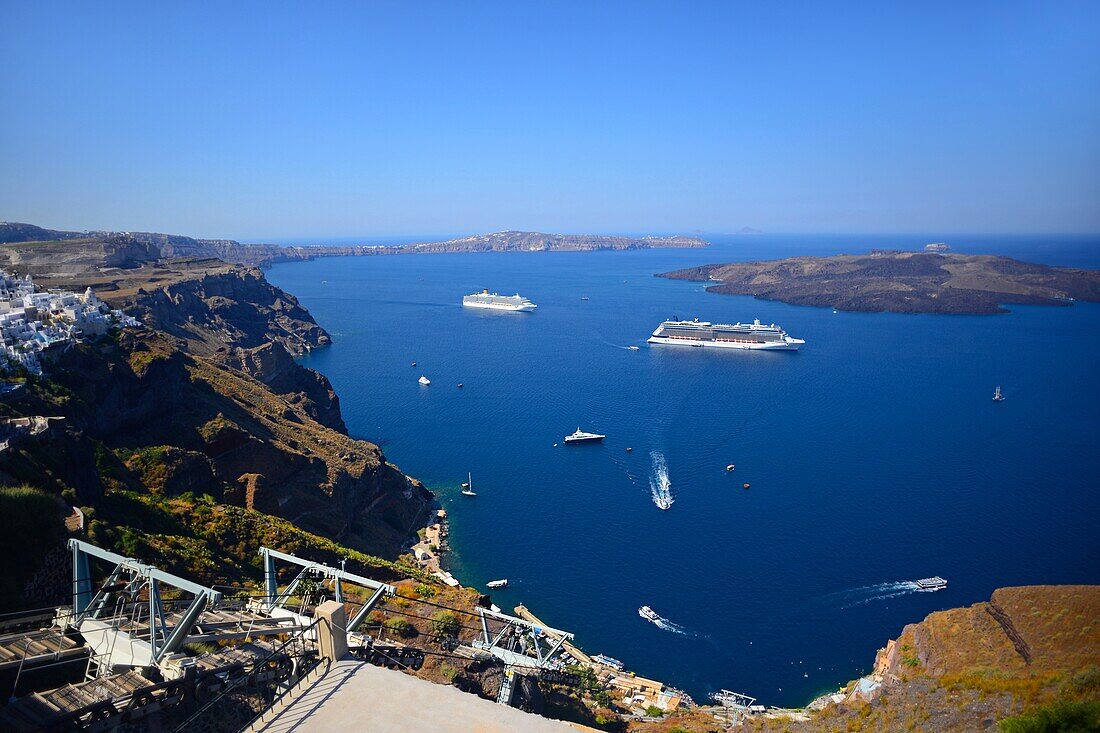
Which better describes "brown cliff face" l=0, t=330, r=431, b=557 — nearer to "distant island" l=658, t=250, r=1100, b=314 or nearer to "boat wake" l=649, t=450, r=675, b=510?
"boat wake" l=649, t=450, r=675, b=510

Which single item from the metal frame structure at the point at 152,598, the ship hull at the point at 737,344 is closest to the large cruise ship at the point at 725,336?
the ship hull at the point at 737,344

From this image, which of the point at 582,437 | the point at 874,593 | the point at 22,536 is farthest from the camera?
the point at 582,437

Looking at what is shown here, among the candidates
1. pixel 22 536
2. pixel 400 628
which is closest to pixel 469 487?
pixel 400 628

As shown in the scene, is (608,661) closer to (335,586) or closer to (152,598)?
(335,586)

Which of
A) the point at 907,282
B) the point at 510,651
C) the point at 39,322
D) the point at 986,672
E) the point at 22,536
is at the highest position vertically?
the point at 39,322

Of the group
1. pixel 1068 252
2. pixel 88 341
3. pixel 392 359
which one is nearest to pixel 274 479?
→ pixel 88 341

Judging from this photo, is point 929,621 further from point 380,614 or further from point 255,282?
point 255,282
